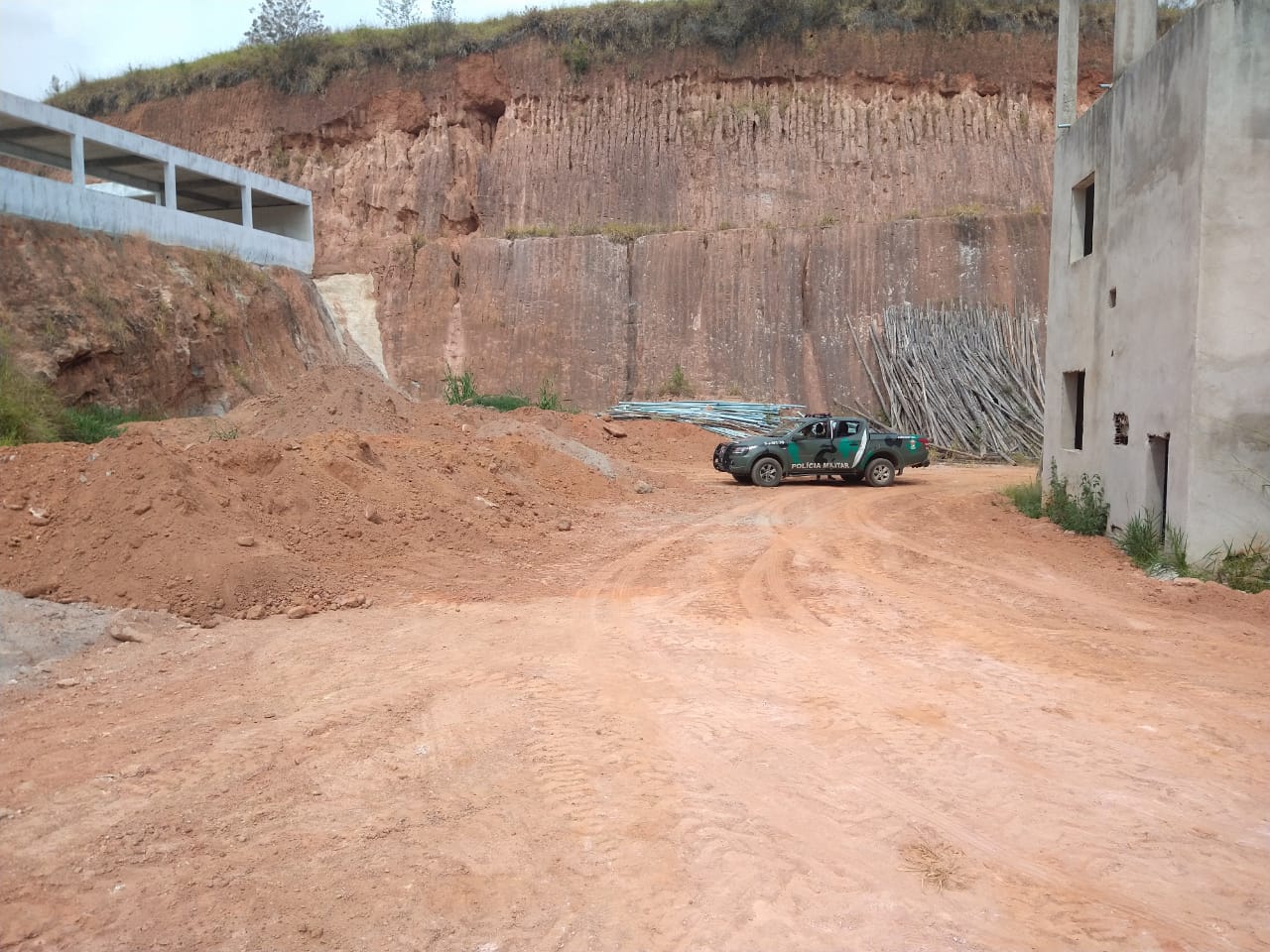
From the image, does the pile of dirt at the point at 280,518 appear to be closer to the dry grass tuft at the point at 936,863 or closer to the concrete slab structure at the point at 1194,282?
the dry grass tuft at the point at 936,863

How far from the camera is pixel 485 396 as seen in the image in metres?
30.9

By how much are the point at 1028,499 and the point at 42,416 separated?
52.7 ft

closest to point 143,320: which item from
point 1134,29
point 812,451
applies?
point 812,451

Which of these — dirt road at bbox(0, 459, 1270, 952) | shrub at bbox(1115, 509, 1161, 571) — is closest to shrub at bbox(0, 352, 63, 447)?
dirt road at bbox(0, 459, 1270, 952)

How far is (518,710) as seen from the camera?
6297mm

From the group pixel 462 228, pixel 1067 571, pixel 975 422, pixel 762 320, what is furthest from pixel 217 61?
pixel 1067 571

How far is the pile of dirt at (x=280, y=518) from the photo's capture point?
28.6 ft

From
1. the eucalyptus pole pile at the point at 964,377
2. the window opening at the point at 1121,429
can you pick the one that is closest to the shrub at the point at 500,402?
the eucalyptus pole pile at the point at 964,377

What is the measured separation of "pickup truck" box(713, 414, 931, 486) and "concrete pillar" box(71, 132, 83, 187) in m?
15.0

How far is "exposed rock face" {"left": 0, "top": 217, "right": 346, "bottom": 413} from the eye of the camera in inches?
738

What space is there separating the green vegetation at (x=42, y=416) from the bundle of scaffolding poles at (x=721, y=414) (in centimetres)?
1376

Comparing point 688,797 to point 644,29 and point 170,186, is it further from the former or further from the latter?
point 644,29

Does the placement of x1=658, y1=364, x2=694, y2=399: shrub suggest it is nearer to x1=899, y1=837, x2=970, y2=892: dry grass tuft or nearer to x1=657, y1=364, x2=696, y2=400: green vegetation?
x1=657, y1=364, x2=696, y2=400: green vegetation

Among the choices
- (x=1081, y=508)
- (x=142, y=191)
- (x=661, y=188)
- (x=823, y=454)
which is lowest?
(x=1081, y=508)
